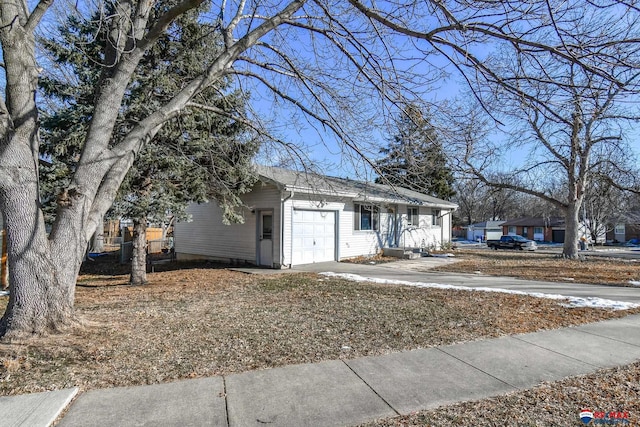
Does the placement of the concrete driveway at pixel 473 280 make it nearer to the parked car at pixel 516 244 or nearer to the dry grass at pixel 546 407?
the dry grass at pixel 546 407

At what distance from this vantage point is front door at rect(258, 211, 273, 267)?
14.0 meters

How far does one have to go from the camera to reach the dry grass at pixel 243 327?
3.93 meters

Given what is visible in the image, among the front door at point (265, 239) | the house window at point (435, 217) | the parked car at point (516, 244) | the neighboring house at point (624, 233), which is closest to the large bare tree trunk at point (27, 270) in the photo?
the front door at point (265, 239)

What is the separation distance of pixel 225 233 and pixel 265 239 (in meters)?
2.42

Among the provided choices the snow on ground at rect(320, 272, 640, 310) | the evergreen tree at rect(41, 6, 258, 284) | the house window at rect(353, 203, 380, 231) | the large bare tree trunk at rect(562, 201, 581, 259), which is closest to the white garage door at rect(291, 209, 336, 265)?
the house window at rect(353, 203, 380, 231)

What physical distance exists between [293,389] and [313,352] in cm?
102

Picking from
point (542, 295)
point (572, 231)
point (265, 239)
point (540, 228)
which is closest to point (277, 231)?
point (265, 239)

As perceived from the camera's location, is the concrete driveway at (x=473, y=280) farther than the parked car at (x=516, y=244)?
No

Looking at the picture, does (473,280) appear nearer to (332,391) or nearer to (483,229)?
(332,391)

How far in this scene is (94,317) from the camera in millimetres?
5969

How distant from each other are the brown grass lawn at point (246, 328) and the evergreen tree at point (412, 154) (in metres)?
2.43

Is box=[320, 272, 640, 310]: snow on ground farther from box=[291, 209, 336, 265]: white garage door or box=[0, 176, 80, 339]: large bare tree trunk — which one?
box=[0, 176, 80, 339]: large bare tree trunk

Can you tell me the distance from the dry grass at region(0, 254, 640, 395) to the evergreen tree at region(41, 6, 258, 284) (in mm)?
2273

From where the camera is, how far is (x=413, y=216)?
21.5 metres
